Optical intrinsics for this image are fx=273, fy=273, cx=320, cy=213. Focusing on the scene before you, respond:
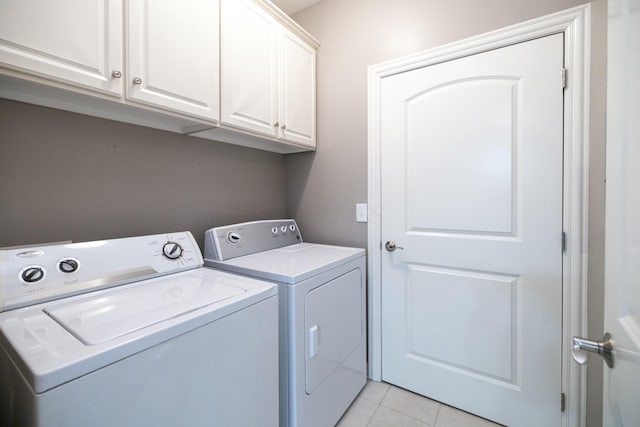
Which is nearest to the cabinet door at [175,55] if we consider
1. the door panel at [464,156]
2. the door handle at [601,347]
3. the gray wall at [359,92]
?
the gray wall at [359,92]

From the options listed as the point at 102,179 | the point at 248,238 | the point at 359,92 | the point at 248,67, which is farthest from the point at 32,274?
the point at 359,92

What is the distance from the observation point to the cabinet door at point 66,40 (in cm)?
82

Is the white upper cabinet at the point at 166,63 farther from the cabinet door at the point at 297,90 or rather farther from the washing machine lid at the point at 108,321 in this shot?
the washing machine lid at the point at 108,321

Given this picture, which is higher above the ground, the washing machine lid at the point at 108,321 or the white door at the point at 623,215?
the white door at the point at 623,215

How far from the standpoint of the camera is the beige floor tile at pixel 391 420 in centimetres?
150

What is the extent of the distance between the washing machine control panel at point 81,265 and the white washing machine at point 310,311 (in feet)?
0.85

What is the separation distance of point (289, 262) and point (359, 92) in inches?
49.9

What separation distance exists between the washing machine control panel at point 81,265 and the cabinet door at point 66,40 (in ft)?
1.97

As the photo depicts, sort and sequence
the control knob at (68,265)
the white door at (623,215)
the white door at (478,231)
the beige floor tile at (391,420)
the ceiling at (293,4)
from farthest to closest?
the ceiling at (293,4) < the beige floor tile at (391,420) < the white door at (478,231) < the control knob at (68,265) < the white door at (623,215)

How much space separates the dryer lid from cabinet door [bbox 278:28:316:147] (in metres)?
1.10

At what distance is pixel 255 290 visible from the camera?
1019 millimetres

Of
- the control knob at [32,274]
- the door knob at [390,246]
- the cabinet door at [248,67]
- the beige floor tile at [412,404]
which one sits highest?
the cabinet door at [248,67]

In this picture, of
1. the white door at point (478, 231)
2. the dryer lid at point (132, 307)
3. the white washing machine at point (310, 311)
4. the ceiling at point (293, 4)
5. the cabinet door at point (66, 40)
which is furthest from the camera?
the ceiling at point (293, 4)

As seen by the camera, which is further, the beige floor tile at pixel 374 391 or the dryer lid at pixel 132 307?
the beige floor tile at pixel 374 391
